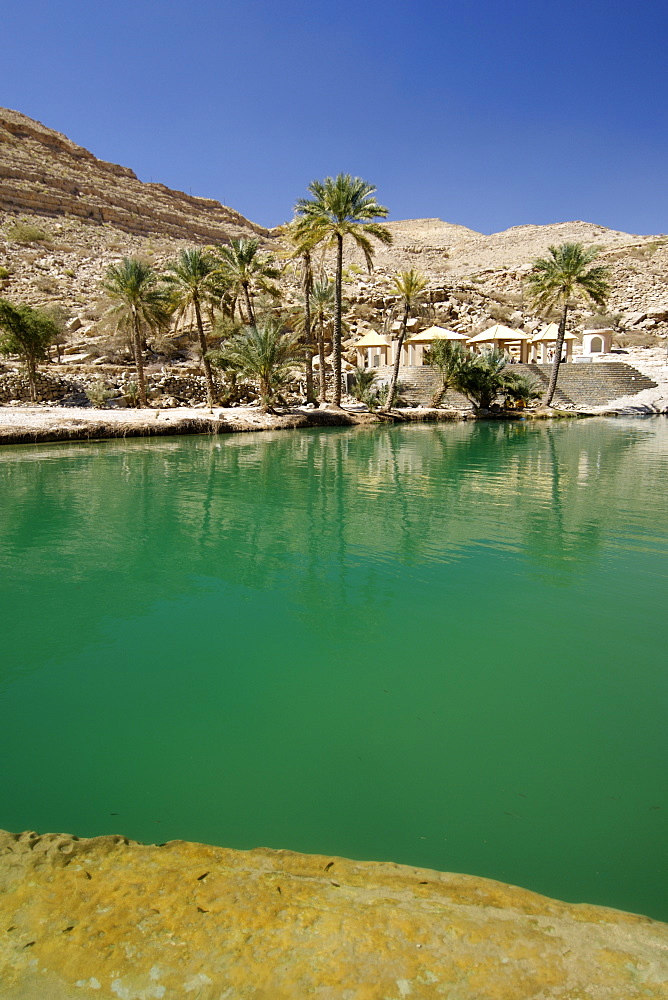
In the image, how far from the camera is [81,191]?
6775cm

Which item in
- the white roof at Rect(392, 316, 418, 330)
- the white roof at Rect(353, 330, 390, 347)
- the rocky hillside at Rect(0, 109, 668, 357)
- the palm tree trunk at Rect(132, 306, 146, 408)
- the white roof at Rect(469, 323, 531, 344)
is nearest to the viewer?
the palm tree trunk at Rect(132, 306, 146, 408)

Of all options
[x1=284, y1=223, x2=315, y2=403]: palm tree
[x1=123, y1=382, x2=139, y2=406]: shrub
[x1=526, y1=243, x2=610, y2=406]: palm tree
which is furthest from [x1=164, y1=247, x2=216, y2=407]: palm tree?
[x1=526, y1=243, x2=610, y2=406]: palm tree

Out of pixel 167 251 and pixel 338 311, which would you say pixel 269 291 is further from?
pixel 167 251

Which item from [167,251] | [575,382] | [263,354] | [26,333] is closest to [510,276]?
[575,382]

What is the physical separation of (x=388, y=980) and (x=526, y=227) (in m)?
111

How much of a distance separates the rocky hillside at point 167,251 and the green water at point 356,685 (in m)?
33.2

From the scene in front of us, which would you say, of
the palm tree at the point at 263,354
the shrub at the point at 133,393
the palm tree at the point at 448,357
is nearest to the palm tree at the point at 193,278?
the palm tree at the point at 263,354

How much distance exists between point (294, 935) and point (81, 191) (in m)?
81.2

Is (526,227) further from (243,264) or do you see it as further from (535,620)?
(535,620)

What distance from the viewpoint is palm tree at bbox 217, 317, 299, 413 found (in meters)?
28.7

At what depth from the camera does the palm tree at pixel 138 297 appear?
2909cm

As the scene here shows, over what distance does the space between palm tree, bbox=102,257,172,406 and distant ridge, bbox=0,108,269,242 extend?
129 feet

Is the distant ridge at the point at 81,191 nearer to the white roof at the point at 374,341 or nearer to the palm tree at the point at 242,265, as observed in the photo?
the white roof at the point at 374,341

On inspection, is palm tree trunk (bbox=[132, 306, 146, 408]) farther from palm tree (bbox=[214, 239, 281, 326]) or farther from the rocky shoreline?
palm tree (bbox=[214, 239, 281, 326])
